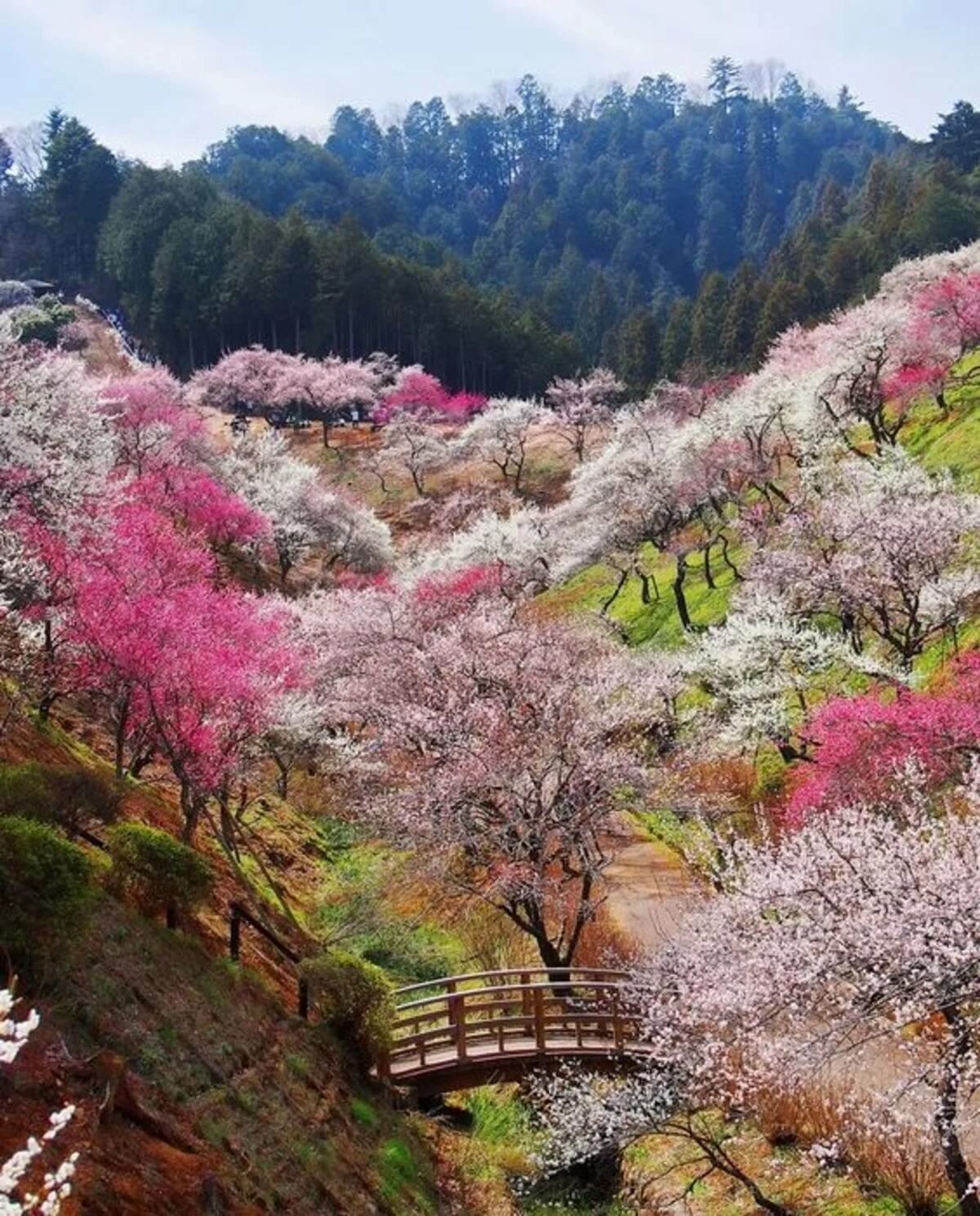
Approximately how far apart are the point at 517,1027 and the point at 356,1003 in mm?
3248

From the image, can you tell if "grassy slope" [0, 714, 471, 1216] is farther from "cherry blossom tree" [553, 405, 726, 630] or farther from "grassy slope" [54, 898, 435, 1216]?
"cherry blossom tree" [553, 405, 726, 630]

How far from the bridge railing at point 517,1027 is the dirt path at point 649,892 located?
3321 mm

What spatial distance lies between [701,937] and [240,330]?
7344 centimetres

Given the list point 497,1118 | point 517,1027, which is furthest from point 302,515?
point 497,1118

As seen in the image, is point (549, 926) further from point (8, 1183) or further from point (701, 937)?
point (8, 1183)

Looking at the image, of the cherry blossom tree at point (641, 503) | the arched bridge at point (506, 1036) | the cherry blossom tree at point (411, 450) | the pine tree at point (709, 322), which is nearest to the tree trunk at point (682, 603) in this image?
the cherry blossom tree at point (641, 503)

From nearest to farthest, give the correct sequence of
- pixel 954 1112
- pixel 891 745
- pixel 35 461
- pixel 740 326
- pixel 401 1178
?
pixel 954 1112 → pixel 401 1178 → pixel 35 461 → pixel 891 745 → pixel 740 326

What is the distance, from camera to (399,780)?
77.2 feet

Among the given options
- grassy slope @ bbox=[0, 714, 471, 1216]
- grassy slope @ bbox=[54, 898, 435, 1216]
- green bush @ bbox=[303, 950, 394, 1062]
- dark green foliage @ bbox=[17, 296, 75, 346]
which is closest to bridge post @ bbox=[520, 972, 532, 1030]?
green bush @ bbox=[303, 950, 394, 1062]

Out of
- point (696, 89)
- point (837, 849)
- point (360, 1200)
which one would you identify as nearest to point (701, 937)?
point (837, 849)

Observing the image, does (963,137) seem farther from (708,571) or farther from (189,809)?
(189,809)

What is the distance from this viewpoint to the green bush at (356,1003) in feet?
42.0

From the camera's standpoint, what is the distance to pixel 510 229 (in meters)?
126

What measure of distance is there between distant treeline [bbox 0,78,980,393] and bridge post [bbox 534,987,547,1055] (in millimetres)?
59156
